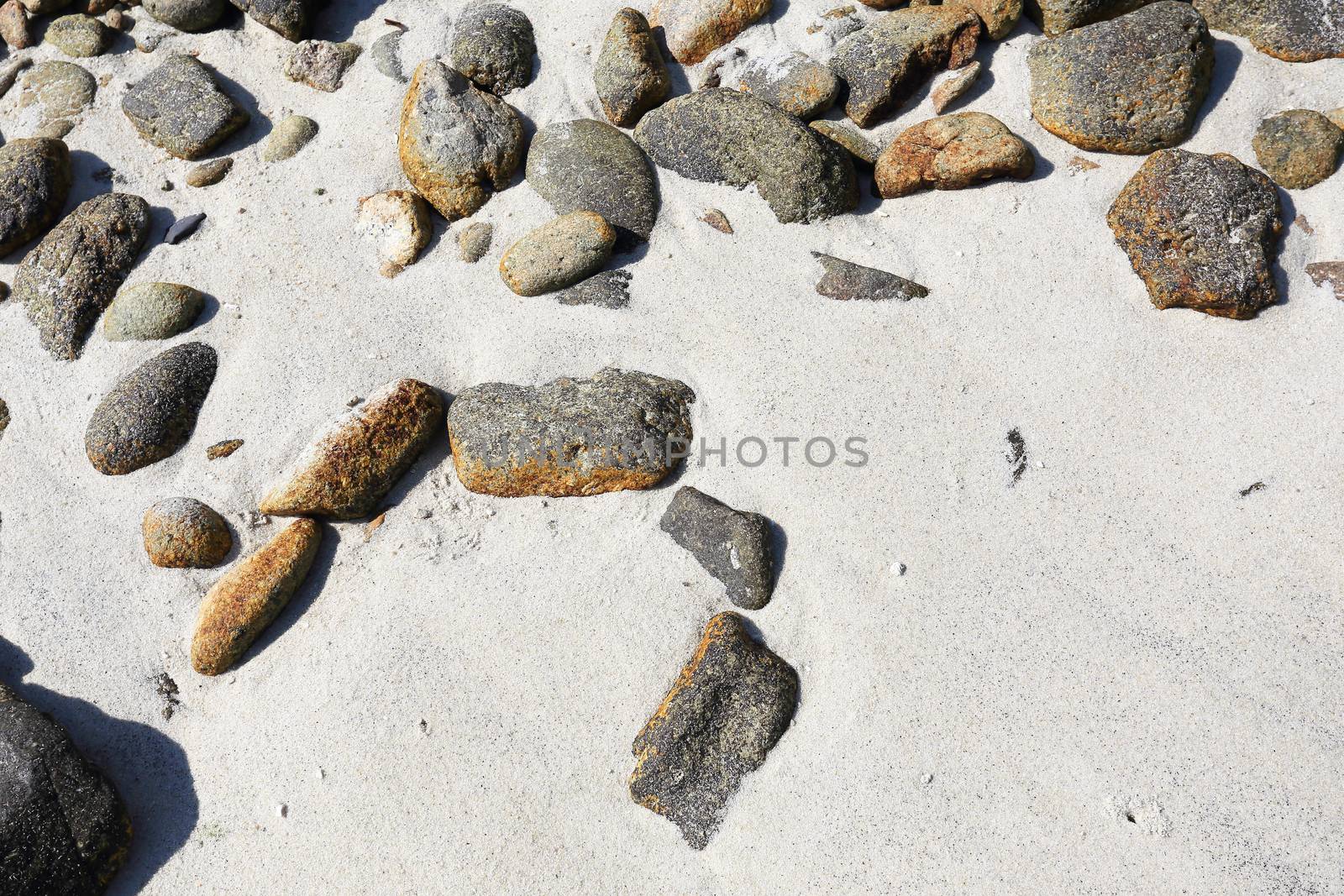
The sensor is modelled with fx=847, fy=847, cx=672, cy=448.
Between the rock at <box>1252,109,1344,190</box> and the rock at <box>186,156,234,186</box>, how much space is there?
371 centimetres

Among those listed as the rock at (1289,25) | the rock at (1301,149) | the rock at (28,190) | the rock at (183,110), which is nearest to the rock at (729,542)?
the rock at (1301,149)

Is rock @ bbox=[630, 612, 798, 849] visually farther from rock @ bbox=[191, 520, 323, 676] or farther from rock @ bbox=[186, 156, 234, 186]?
rock @ bbox=[186, 156, 234, 186]

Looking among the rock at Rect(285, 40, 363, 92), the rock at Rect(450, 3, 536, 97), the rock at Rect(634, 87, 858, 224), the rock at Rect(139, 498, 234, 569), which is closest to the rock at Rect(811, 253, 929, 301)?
the rock at Rect(634, 87, 858, 224)

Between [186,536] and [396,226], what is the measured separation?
127 cm

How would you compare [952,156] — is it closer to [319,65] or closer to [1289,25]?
[1289,25]

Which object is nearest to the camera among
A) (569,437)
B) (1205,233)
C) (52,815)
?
(52,815)

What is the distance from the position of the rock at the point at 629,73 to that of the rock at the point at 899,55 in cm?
67

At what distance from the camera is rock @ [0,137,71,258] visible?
3.16 meters

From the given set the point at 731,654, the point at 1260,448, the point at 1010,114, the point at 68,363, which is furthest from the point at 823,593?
the point at 68,363

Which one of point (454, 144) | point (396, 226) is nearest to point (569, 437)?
point (396, 226)

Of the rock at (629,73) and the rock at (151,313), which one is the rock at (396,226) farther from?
the rock at (629,73)

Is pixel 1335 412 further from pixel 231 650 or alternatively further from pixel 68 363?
pixel 68 363

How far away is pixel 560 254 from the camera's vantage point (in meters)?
2.85

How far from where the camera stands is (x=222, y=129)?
327cm
